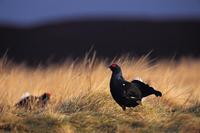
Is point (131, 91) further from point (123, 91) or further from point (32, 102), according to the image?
point (32, 102)

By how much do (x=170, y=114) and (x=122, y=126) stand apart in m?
1.03

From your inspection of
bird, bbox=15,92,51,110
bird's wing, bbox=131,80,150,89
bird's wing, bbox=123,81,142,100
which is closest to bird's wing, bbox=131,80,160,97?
bird's wing, bbox=131,80,150,89

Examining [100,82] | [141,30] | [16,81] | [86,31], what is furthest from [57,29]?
[100,82]

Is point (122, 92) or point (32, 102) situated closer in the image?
point (122, 92)

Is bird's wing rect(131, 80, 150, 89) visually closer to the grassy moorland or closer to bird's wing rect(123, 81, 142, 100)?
bird's wing rect(123, 81, 142, 100)

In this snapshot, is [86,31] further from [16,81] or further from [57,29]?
[16,81]

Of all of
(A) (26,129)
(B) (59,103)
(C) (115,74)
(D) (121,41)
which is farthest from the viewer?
(D) (121,41)

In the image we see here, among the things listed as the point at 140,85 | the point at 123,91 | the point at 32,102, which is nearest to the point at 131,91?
the point at 123,91

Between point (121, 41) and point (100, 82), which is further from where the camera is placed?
point (121, 41)

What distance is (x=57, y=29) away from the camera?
35.4 m

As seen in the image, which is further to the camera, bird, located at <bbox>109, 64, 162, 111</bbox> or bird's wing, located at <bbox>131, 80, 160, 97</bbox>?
bird's wing, located at <bbox>131, 80, 160, 97</bbox>

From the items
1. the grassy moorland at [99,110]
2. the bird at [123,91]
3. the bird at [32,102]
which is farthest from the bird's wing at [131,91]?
the bird at [32,102]

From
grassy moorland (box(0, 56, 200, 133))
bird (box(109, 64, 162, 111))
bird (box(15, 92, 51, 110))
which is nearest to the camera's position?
grassy moorland (box(0, 56, 200, 133))

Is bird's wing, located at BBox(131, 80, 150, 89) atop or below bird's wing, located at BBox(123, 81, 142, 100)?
atop
